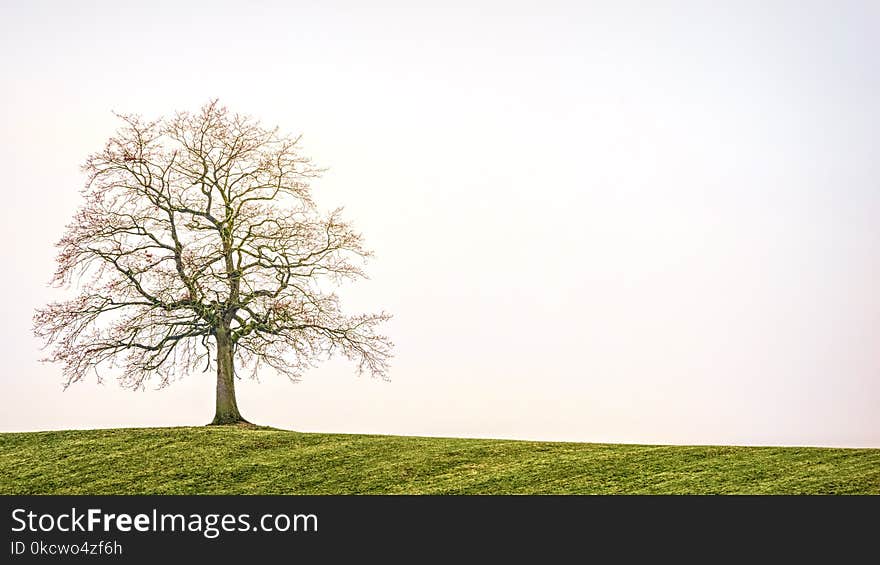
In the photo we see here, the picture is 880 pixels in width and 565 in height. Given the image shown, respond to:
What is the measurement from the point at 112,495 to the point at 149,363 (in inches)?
174

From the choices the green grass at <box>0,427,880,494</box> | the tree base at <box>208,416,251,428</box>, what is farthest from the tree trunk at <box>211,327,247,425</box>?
the green grass at <box>0,427,880,494</box>

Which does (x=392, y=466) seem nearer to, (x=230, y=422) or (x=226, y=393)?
(x=230, y=422)

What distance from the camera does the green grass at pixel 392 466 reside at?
567 inches

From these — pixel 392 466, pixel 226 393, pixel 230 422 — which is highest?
pixel 226 393

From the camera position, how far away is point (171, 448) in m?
17.2

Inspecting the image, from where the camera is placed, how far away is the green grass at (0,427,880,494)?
47.2 ft

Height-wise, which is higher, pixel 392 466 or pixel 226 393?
pixel 226 393

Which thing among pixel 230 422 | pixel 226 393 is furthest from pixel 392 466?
pixel 226 393

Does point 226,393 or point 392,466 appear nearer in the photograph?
point 392,466

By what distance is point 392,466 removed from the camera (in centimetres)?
1602

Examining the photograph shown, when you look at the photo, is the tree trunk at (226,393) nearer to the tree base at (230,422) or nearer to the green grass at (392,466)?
the tree base at (230,422)
